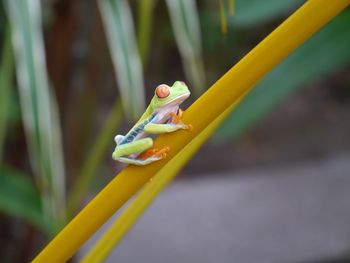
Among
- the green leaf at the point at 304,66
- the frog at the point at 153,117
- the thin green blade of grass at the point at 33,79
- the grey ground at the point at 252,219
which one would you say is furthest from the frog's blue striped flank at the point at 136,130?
the grey ground at the point at 252,219

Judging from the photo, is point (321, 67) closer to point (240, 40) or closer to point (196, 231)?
point (196, 231)

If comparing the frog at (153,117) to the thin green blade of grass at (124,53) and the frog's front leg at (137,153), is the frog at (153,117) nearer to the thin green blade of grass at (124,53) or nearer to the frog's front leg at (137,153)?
the frog's front leg at (137,153)

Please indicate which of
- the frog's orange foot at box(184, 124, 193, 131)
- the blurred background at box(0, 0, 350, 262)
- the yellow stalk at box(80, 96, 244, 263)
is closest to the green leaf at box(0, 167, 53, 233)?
the blurred background at box(0, 0, 350, 262)

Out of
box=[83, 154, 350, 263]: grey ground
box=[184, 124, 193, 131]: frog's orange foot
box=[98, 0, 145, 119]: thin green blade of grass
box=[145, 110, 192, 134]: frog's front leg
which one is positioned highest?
box=[184, 124, 193, 131]: frog's orange foot

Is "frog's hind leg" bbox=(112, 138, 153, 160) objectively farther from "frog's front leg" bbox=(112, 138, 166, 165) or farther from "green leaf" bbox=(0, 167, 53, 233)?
"green leaf" bbox=(0, 167, 53, 233)

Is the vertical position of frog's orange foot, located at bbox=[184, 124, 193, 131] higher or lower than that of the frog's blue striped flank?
higher

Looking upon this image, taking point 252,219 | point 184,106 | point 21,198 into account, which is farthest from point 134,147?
point 184,106

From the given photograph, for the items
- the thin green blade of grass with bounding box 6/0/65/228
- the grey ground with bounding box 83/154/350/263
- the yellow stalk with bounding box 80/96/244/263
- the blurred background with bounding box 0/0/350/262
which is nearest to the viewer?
the yellow stalk with bounding box 80/96/244/263

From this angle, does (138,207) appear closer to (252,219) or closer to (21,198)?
(21,198)

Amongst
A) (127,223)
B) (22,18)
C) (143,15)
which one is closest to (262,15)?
(143,15)
